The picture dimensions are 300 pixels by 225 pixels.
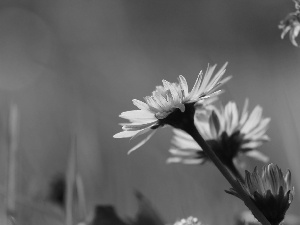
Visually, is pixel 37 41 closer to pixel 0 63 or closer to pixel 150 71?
pixel 0 63

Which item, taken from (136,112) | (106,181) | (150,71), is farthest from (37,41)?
(136,112)

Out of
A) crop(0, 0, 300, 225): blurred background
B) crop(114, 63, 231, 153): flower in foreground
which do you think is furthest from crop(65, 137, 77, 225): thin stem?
crop(114, 63, 231, 153): flower in foreground

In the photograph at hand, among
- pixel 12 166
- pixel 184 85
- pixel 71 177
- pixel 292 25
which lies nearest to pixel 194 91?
pixel 184 85

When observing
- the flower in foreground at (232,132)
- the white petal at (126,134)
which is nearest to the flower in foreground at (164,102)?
the white petal at (126,134)

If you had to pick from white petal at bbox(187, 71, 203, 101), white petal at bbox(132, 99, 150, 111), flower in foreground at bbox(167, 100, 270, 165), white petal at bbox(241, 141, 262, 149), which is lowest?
white petal at bbox(241, 141, 262, 149)

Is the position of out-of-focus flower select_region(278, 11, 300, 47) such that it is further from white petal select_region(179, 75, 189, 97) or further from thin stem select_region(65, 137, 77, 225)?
thin stem select_region(65, 137, 77, 225)
